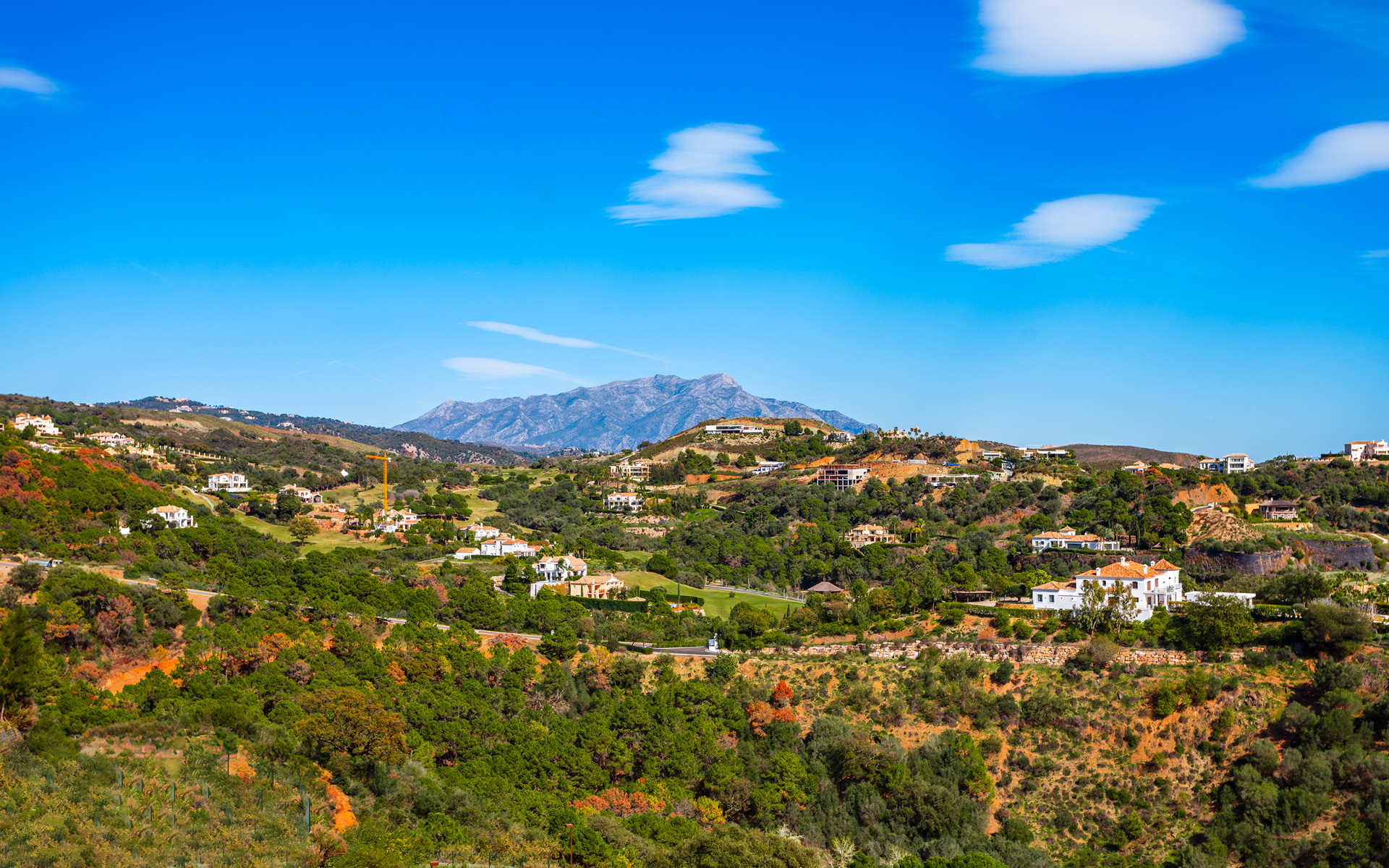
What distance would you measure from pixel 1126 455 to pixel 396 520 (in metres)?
79.2

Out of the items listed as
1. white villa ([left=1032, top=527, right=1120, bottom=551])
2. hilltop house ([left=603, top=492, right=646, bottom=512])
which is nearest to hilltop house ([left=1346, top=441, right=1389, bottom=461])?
white villa ([left=1032, top=527, right=1120, bottom=551])

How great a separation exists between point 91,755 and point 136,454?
58.7 metres

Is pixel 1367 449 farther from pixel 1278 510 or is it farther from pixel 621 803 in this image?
pixel 621 803

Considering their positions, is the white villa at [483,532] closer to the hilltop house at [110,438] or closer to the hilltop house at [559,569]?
the hilltop house at [559,569]

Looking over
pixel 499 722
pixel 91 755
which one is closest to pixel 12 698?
pixel 91 755

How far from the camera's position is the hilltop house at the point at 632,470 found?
99.6 m

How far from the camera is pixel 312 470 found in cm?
9294

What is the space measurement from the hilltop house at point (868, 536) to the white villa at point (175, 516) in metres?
38.9

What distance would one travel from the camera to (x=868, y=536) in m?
64.9

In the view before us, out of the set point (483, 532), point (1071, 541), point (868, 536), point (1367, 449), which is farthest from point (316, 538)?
point (1367, 449)

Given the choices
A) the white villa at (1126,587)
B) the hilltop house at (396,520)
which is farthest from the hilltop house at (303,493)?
the white villa at (1126,587)

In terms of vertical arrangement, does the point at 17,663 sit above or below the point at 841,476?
below

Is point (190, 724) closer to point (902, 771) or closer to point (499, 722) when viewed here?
point (499, 722)

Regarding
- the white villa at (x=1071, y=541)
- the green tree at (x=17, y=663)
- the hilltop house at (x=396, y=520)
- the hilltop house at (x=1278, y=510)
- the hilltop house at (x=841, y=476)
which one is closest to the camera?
the green tree at (x=17, y=663)
